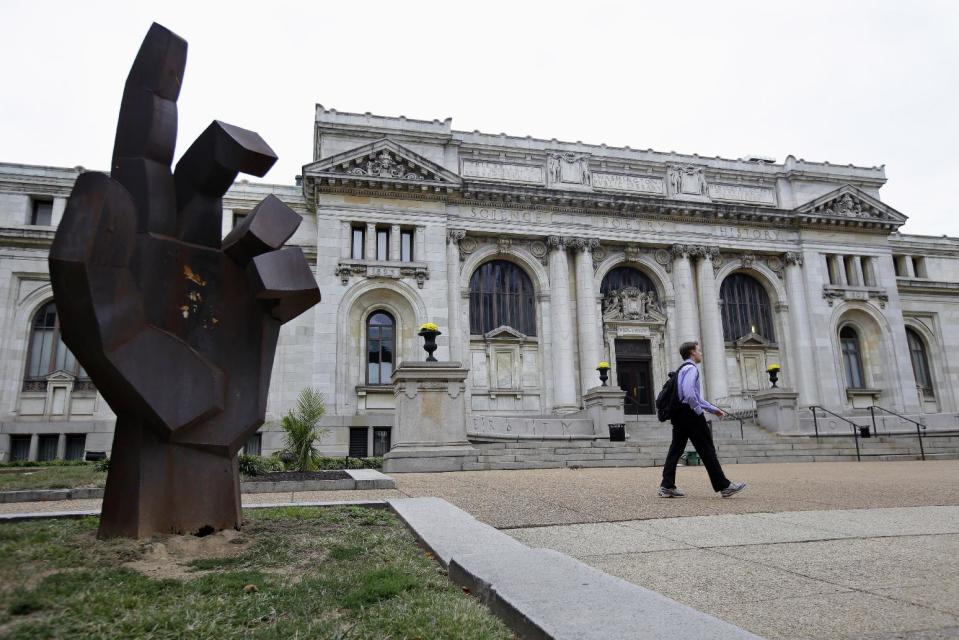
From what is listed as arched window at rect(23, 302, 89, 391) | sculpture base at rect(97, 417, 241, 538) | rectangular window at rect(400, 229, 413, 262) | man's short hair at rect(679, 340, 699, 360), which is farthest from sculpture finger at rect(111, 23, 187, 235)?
arched window at rect(23, 302, 89, 391)

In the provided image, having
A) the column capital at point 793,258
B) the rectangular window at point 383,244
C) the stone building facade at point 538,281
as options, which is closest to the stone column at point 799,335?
the column capital at point 793,258

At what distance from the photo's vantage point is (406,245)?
30984 mm

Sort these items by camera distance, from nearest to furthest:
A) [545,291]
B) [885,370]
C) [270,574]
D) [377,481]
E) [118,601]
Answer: [118,601] → [270,574] → [377,481] → [545,291] → [885,370]

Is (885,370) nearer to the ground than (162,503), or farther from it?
farther from it

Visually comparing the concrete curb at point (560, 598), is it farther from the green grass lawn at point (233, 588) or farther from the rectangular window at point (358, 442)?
the rectangular window at point (358, 442)

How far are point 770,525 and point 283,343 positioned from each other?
86.2ft

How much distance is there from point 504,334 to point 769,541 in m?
25.8

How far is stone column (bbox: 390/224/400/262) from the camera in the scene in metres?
30.4

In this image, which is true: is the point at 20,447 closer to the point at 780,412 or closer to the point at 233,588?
the point at 233,588

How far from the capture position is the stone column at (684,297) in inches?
1294

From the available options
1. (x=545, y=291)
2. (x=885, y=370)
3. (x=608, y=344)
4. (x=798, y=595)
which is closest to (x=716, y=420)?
(x=608, y=344)

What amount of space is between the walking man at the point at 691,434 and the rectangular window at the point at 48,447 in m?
28.3

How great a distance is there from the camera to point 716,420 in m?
28.5

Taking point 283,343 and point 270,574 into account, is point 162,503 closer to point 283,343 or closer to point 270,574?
point 270,574
